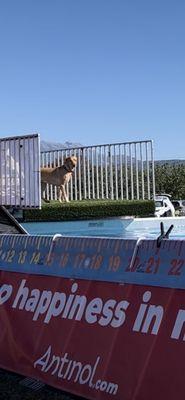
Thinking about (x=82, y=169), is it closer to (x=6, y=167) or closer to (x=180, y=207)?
(x=180, y=207)

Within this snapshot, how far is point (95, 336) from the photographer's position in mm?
3607

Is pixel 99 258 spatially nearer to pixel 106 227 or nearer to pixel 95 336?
pixel 95 336

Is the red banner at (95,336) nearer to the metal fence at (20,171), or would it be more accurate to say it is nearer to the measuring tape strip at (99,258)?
the measuring tape strip at (99,258)

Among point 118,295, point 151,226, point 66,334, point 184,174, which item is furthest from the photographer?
point 184,174

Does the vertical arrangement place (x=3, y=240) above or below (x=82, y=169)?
below

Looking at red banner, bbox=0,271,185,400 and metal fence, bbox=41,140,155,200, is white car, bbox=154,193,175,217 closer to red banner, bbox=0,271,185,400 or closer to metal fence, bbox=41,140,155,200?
metal fence, bbox=41,140,155,200

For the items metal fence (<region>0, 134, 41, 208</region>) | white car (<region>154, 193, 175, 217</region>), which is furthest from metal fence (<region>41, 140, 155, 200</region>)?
metal fence (<region>0, 134, 41, 208</region>)

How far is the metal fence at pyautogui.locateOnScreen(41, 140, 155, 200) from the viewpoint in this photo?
1032 inches

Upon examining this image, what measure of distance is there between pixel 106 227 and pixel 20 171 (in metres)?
10.4

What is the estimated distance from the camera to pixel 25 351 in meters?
4.04

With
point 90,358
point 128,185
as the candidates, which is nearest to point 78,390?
point 90,358

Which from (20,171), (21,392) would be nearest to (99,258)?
(21,392)

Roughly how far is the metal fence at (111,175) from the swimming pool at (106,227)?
16.6ft

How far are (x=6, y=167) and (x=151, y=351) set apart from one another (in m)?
8.22
